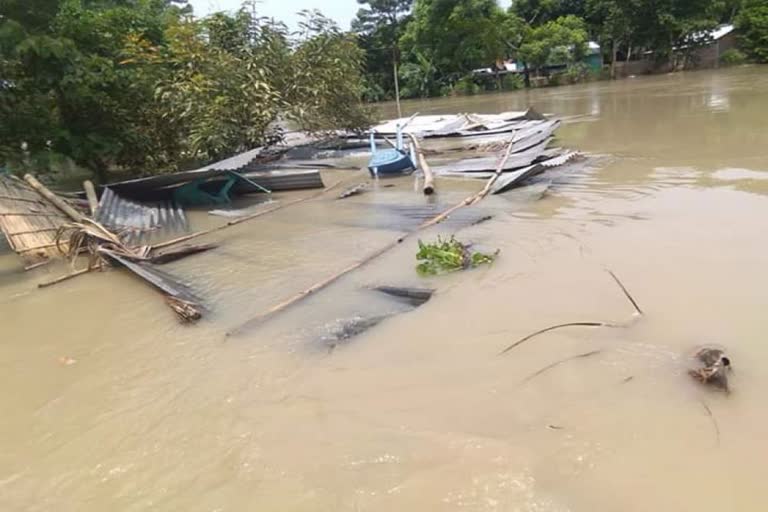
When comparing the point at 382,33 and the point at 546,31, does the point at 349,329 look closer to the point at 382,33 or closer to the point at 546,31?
the point at 546,31

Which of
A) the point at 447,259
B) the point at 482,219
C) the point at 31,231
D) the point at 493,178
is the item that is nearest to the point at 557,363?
the point at 447,259

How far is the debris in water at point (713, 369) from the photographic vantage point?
300 centimetres

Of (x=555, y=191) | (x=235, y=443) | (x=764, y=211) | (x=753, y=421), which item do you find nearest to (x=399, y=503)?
(x=235, y=443)

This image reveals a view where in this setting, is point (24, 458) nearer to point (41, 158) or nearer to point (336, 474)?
point (336, 474)

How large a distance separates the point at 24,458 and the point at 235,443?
1.20 m

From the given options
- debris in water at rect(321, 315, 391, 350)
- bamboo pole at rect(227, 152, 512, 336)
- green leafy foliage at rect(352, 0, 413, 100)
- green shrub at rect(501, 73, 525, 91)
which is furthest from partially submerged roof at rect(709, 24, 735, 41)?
debris in water at rect(321, 315, 391, 350)

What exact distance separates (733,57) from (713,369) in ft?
112

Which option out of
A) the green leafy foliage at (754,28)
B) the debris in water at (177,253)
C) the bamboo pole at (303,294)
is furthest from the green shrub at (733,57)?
the debris in water at (177,253)

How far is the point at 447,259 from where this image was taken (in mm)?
5188

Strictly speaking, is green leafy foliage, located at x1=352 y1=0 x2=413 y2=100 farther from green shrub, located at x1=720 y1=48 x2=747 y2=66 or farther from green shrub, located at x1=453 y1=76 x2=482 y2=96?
green shrub, located at x1=720 y1=48 x2=747 y2=66

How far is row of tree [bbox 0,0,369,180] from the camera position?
30.0 ft

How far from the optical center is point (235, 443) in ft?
9.91

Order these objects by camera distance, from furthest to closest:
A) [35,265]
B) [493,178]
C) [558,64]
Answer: [558,64] < [493,178] < [35,265]

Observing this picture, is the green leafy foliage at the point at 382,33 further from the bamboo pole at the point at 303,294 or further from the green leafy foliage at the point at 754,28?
the bamboo pole at the point at 303,294
